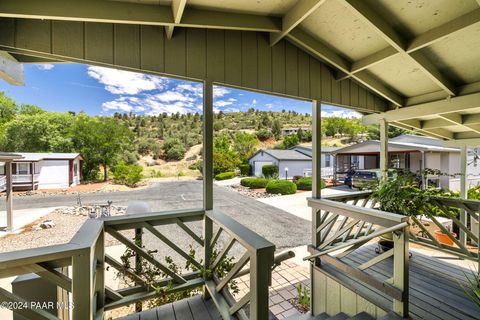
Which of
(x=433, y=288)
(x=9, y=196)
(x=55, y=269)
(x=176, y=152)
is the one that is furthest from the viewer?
(x=9, y=196)

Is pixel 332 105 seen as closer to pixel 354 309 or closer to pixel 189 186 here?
pixel 354 309

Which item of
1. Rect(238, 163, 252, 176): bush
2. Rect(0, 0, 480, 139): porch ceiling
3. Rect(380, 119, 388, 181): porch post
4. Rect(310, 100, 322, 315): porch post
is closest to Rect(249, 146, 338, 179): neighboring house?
Rect(238, 163, 252, 176): bush

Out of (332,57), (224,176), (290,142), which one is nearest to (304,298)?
(332,57)

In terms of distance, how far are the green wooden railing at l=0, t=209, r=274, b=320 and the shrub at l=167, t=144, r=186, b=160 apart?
33.9 inches

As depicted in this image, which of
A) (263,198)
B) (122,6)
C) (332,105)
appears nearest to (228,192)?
(263,198)

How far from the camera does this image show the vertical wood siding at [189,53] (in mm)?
1523

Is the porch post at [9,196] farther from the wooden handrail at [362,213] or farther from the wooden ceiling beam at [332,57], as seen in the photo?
the wooden ceiling beam at [332,57]

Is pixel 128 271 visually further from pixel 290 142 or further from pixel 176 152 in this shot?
pixel 290 142

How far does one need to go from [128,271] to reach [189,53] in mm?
1932

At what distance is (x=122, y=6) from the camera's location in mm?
1505

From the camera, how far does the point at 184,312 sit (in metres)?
1.91

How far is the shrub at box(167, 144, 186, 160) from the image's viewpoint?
2611mm

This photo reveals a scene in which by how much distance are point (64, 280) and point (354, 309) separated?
8.29ft

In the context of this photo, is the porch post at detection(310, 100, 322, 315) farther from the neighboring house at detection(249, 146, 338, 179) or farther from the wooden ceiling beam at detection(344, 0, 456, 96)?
the neighboring house at detection(249, 146, 338, 179)
